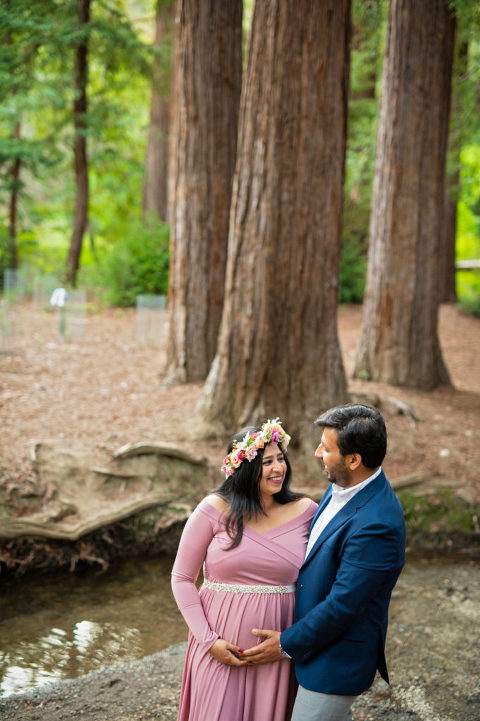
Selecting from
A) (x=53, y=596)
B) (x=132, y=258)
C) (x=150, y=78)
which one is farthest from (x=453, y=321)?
(x=53, y=596)

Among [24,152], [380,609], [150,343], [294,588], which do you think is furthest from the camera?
[24,152]

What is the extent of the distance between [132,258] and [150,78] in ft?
14.0

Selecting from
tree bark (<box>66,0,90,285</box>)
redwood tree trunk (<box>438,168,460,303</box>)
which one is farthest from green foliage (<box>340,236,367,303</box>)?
tree bark (<box>66,0,90,285</box>)

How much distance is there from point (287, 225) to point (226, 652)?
4.87 meters

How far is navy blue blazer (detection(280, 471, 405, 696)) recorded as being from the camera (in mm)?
2607

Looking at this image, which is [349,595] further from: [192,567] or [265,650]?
[192,567]

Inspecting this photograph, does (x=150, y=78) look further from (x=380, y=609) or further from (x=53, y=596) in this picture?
(x=380, y=609)

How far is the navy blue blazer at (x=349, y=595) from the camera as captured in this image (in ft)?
8.55

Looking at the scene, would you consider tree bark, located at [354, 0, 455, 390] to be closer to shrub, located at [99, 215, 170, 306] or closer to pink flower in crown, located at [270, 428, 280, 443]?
shrub, located at [99, 215, 170, 306]

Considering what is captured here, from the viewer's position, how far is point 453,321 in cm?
1695

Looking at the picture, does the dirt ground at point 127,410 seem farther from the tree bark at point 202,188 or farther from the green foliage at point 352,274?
the green foliage at point 352,274

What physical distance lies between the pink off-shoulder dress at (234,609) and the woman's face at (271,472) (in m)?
0.17

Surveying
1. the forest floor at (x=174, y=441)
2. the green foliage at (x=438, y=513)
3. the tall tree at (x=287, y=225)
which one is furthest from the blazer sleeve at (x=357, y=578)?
the green foliage at (x=438, y=513)

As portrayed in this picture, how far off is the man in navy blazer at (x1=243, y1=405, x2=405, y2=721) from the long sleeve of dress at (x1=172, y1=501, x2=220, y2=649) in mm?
284
